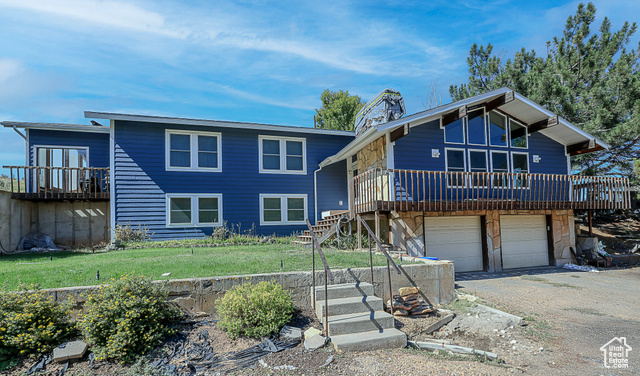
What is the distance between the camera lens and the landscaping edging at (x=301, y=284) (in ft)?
17.0

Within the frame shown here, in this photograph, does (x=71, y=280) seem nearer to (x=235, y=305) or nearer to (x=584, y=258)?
(x=235, y=305)

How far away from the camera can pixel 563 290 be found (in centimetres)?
850

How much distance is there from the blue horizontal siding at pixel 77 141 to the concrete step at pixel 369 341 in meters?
13.0

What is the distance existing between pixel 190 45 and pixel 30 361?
9.89m

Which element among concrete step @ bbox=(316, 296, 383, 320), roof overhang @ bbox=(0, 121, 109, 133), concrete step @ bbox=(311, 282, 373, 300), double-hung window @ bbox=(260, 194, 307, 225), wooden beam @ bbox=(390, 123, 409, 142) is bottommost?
concrete step @ bbox=(316, 296, 383, 320)

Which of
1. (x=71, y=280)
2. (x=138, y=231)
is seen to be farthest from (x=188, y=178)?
(x=71, y=280)

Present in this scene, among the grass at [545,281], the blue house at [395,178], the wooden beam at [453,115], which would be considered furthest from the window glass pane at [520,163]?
the grass at [545,281]

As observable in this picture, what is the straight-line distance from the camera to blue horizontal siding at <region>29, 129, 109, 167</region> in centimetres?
1312

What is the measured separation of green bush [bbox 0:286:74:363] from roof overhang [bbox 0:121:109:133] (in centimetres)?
→ 1066

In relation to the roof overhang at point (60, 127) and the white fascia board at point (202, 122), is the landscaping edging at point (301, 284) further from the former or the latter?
the roof overhang at point (60, 127)

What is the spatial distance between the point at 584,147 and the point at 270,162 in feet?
39.9

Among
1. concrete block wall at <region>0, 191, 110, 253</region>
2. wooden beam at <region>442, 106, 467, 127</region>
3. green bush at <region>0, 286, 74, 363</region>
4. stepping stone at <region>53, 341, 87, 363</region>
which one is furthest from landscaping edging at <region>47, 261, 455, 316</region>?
concrete block wall at <region>0, 191, 110, 253</region>

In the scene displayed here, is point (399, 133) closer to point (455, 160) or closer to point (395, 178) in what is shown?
point (395, 178)

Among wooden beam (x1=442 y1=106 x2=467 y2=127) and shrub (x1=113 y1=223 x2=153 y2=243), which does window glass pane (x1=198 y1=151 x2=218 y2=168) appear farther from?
wooden beam (x1=442 y1=106 x2=467 y2=127)
